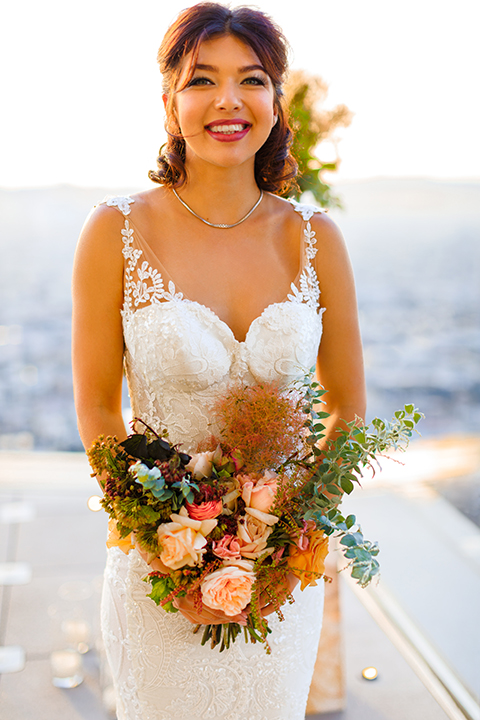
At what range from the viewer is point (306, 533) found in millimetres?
1253

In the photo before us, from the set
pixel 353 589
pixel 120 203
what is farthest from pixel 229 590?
pixel 353 589

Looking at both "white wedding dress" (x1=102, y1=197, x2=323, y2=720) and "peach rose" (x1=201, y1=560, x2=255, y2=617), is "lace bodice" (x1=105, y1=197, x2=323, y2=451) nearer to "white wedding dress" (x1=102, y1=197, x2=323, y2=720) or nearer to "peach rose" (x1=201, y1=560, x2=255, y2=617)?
"white wedding dress" (x1=102, y1=197, x2=323, y2=720)

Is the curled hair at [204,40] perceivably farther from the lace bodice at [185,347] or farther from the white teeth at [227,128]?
the lace bodice at [185,347]

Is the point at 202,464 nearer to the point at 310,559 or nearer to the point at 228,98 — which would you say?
the point at 310,559

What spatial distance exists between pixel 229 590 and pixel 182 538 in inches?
5.6

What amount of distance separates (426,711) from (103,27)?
3466 millimetres

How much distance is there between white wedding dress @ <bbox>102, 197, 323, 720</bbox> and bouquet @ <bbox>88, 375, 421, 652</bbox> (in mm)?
273

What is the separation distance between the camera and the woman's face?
145cm

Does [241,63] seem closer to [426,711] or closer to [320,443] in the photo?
[320,443]

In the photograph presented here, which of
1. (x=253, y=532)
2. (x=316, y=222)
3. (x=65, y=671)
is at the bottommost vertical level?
(x=65, y=671)

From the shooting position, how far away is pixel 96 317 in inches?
60.6

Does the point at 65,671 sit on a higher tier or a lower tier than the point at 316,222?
lower

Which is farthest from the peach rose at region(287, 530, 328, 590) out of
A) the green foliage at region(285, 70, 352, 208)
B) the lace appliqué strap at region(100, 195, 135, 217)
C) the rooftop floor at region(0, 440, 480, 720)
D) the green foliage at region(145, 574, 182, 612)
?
the rooftop floor at region(0, 440, 480, 720)

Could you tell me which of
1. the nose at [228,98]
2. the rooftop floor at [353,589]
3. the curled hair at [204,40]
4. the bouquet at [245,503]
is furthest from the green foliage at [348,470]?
the rooftop floor at [353,589]
